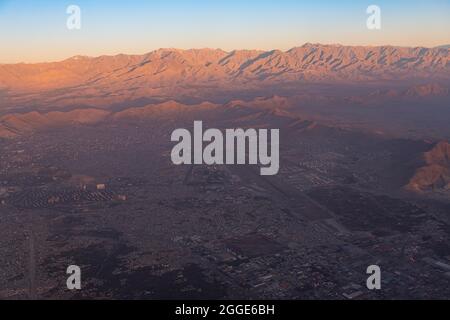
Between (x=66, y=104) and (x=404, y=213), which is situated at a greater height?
(x=66, y=104)

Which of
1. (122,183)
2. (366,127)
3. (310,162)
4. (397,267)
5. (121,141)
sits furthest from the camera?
(366,127)

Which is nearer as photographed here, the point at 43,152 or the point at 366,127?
the point at 43,152

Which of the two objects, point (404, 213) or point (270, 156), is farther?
point (270, 156)

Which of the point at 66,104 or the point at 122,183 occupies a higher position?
the point at 66,104

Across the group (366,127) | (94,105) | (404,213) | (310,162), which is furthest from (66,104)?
(404,213)

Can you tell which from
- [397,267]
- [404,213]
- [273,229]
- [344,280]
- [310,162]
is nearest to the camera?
[344,280]

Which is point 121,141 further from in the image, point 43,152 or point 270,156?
point 270,156

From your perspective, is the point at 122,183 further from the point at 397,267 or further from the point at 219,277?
the point at 397,267
